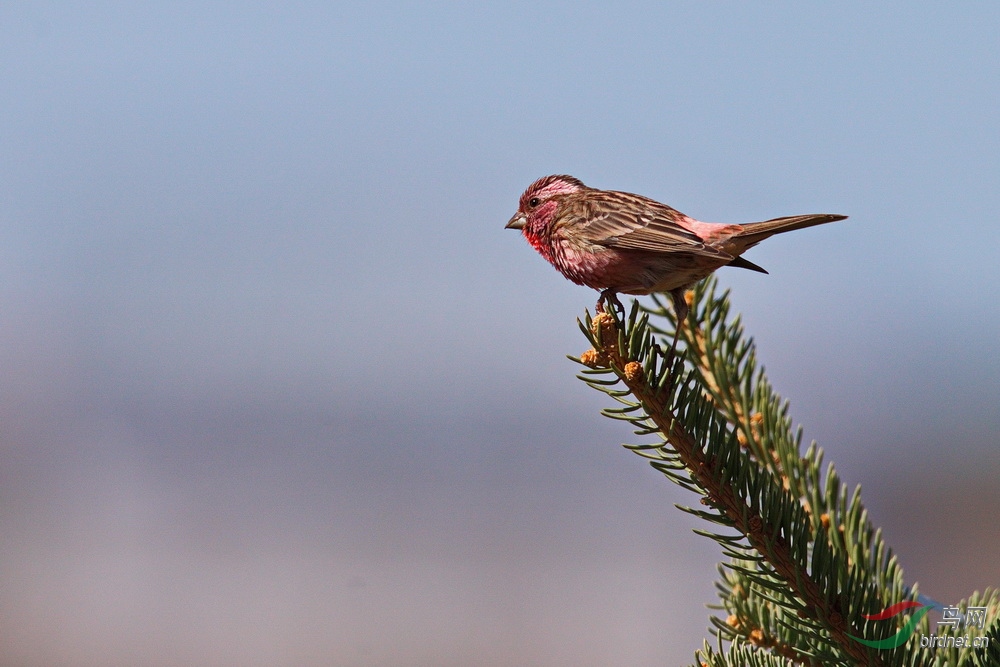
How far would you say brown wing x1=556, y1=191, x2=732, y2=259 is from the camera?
3.65m

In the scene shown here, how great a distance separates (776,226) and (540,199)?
140 cm

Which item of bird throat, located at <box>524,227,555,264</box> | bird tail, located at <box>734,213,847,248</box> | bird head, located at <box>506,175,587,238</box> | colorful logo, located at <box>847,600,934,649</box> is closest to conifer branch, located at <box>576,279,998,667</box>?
colorful logo, located at <box>847,600,934,649</box>

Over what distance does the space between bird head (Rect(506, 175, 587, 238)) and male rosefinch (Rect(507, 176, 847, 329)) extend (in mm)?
12

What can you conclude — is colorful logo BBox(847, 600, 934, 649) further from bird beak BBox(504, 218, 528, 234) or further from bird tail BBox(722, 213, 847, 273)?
bird beak BBox(504, 218, 528, 234)

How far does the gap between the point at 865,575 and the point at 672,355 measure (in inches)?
31.4

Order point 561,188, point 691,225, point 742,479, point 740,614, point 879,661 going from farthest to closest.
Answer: point 561,188 → point 691,225 → point 740,614 → point 742,479 → point 879,661

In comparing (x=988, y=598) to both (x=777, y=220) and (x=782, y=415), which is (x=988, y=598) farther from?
(x=777, y=220)

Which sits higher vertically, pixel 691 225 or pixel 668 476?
pixel 691 225

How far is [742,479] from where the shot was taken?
2.36 metres

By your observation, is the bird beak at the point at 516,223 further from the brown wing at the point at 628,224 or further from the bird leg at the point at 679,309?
the bird leg at the point at 679,309

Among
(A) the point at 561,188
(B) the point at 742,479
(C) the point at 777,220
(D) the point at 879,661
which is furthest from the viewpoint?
(A) the point at 561,188

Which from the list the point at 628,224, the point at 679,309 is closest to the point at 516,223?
the point at 628,224

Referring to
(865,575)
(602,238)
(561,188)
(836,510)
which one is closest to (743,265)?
(602,238)

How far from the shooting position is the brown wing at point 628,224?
3.65 meters
